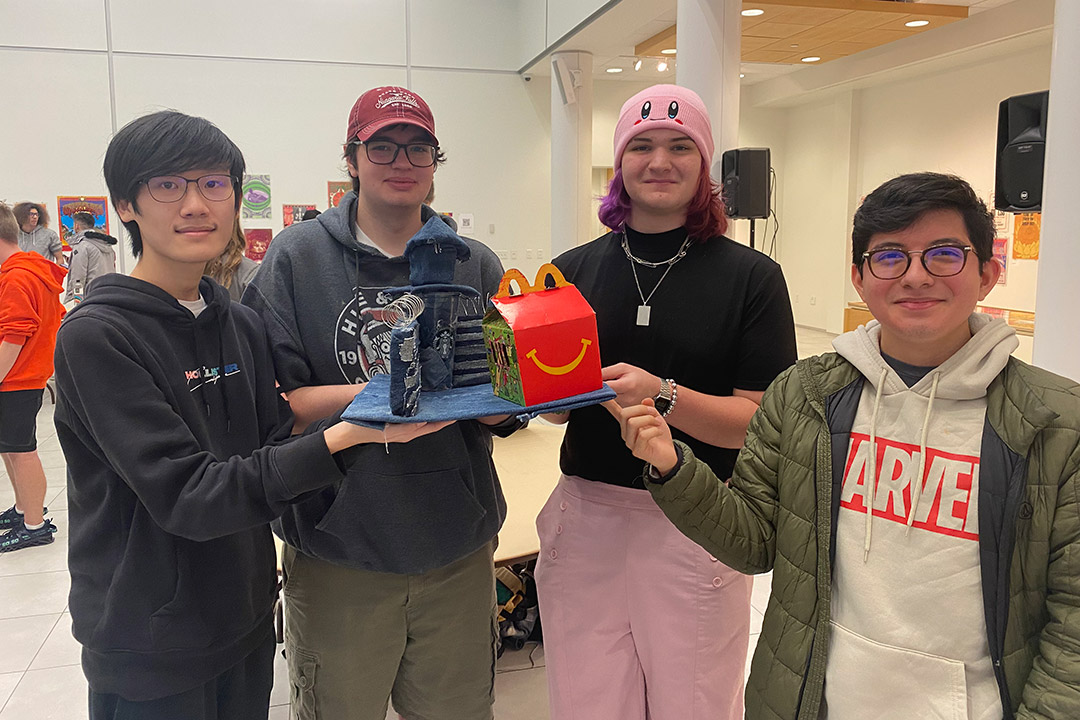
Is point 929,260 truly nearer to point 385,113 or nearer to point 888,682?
point 888,682

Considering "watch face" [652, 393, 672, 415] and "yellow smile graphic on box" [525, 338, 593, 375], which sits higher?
"yellow smile graphic on box" [525, 338, 593, 375]

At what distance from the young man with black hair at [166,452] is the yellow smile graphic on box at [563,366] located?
22 centimetres

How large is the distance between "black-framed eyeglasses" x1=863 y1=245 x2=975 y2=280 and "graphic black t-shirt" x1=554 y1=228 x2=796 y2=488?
42cm

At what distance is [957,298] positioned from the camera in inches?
42.8

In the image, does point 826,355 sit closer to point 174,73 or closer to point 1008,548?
point 1008,548

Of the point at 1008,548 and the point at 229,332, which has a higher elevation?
the point at 229,332

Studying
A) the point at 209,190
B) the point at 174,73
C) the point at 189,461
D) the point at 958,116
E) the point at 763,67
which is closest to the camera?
the point at 189,461

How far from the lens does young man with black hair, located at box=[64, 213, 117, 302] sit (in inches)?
250

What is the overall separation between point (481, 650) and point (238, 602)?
565 millimetres

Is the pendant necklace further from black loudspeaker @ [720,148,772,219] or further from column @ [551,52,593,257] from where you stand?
column @ [551,52,593,257]

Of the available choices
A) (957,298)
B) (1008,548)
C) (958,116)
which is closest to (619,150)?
(957,298)

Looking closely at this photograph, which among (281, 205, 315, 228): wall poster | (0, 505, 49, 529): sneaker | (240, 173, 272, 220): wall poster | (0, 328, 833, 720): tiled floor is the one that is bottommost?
(0, 328, 833, 720): tiled floor

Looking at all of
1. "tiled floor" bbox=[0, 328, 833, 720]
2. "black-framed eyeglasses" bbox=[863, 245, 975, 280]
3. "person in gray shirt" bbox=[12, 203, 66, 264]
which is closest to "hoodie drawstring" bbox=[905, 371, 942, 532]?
"black-framed eyeglasses" bbox=[863, 245, 975, 280]

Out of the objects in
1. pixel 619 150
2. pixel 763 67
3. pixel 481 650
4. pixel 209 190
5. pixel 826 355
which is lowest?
pixel 481 650
